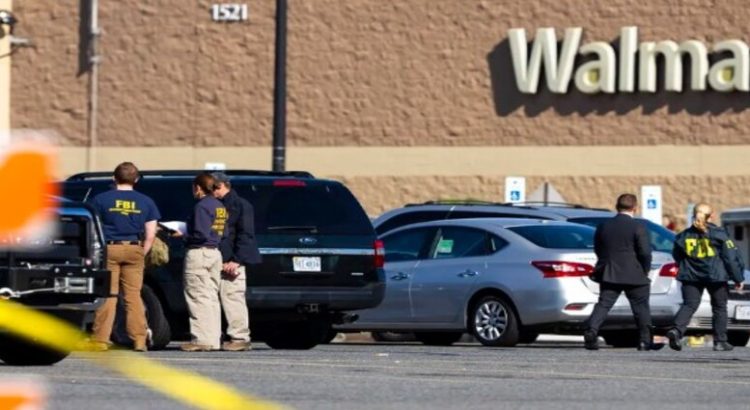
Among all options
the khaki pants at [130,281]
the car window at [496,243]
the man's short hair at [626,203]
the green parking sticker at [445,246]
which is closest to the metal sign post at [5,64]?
the green parking sticker at [445,246]

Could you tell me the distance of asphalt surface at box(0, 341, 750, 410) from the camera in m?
10.6

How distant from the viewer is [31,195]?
2.92 metres

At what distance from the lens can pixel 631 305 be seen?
1992cm

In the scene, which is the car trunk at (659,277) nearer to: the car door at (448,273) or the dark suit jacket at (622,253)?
the dark suit jacket at (622,253)

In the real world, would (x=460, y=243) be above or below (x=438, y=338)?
above

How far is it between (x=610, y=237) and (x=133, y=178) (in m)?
5.29

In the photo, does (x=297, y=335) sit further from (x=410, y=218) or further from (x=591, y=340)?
(x=410, y=218)

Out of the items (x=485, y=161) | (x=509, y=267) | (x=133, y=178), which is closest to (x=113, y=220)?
(x=133, y=178)

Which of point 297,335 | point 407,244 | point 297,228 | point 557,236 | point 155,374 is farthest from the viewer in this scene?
point 407,244

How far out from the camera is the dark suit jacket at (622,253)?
64.8ft

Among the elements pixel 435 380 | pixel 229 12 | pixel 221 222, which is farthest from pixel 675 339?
pixel 229 12

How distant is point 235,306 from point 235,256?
1.42 ft

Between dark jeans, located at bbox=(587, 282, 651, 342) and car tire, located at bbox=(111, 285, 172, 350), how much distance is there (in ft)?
14.1

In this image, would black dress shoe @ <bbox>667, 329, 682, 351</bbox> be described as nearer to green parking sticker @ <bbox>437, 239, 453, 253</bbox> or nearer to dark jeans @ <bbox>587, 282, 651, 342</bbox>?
dark jeans @ <bbox>587, 282, 651, 342</bbox>
